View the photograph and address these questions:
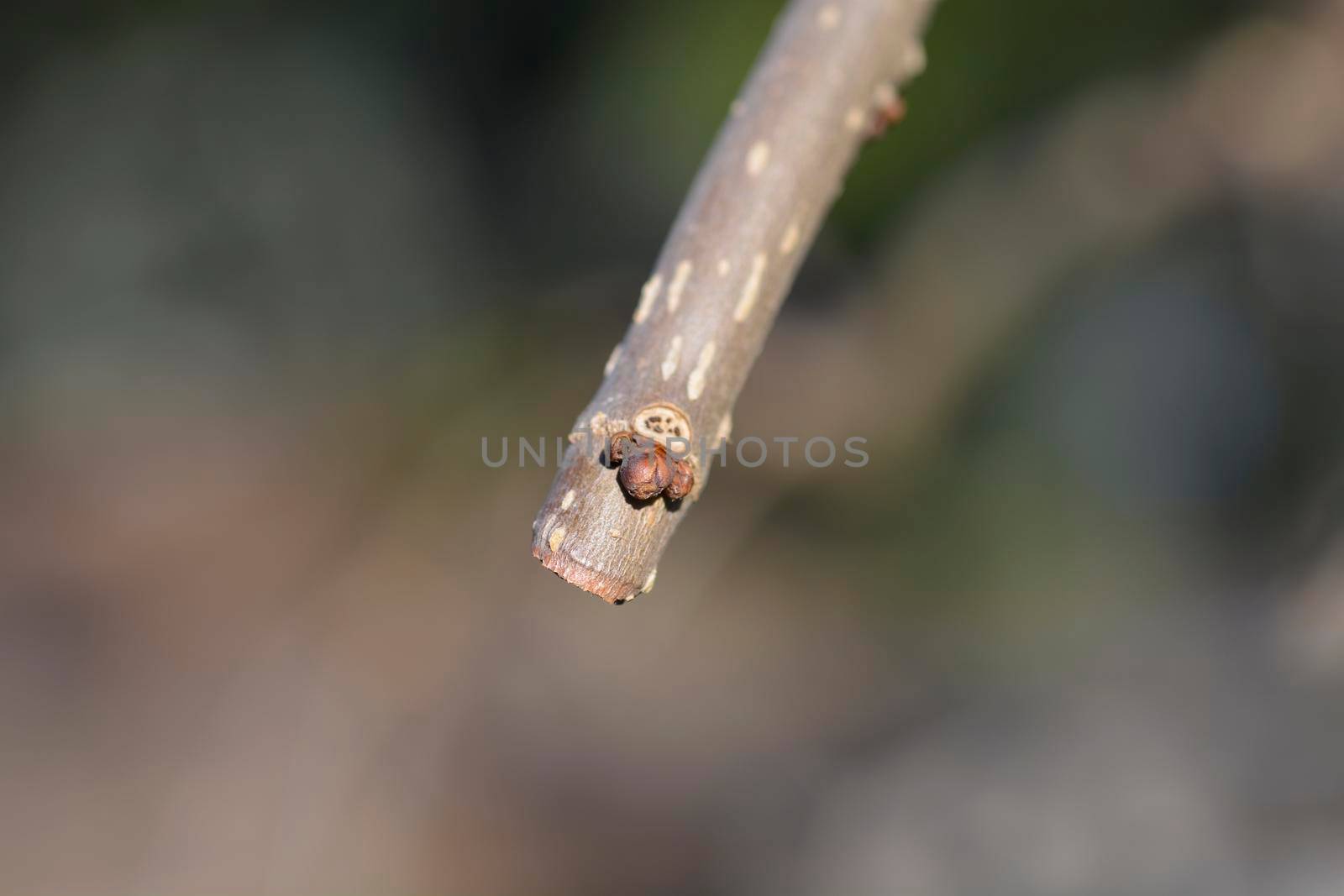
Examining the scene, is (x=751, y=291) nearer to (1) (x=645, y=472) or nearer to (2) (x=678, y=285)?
(2) (x=678, y=285)

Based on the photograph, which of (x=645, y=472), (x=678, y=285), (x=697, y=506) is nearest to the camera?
(x=645, y=472)

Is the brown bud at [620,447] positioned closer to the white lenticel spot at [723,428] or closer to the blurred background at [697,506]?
the white lenticel spot at [723,428]

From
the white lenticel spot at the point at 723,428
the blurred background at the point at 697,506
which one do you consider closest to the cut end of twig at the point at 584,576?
the white lenticel spot at the point at 723,428

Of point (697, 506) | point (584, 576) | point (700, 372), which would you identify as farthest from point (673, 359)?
point (697, 506)

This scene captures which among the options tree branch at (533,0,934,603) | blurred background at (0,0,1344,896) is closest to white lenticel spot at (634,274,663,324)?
tree branch at (533,0,934,603)

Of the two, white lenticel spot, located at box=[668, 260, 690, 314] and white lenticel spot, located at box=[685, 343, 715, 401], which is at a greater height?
white lenticel spot, located at box=[668, 260, 690, 314]

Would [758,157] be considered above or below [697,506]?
below

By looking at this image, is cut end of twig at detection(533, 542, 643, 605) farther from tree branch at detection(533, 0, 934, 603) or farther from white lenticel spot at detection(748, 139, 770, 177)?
white lenticel spot at detection(748, 139, 770, 177)
